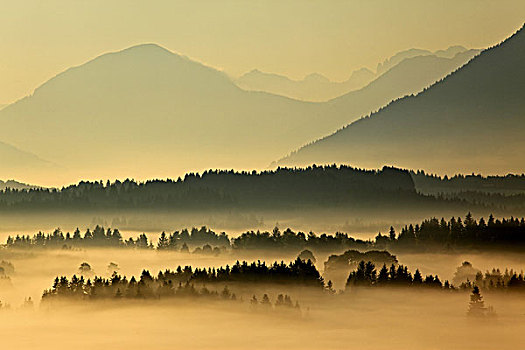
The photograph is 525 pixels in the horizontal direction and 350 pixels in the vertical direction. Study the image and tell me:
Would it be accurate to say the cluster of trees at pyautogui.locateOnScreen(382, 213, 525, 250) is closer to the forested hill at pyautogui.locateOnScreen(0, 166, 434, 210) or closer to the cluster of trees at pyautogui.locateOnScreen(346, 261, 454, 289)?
the cluster of trees at pyautogui.locateOnScreen(346, 261, 454, 289)

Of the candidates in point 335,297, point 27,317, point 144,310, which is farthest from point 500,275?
point 27,317

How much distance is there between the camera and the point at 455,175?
9212 centimetres

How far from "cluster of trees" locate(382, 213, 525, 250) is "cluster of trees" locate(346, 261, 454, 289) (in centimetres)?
432

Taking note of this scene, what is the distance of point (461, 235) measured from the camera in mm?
78375

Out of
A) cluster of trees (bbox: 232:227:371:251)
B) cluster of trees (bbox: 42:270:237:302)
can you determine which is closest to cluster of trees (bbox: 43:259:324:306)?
cluster of trees (bbox: 42:270:237:302)

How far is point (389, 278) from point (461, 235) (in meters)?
10.2

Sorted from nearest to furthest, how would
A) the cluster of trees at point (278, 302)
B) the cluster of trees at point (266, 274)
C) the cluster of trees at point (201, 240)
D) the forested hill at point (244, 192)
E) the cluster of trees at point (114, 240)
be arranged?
the cluster of trees at point (278, 302) < the cluster of trees at point (266, 274) < the cluster of trees at point (201, 240) < the cluster of trees at point (114, 240) < the forested hill at point (244, 192)

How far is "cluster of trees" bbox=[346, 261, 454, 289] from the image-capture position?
234ft

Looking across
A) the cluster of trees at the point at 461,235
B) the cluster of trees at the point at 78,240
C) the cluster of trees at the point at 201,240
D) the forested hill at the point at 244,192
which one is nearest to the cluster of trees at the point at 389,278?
the cluster of trees at the point at 461,235

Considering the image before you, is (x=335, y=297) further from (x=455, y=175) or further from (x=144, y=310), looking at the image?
(x=455, y=175)

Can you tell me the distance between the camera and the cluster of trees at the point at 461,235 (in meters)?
76.5

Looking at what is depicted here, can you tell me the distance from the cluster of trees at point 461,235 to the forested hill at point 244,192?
1120cm

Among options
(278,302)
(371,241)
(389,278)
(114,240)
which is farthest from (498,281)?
(114,240)

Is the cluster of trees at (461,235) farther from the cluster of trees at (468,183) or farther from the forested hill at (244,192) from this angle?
the forested hill at (244,192)
